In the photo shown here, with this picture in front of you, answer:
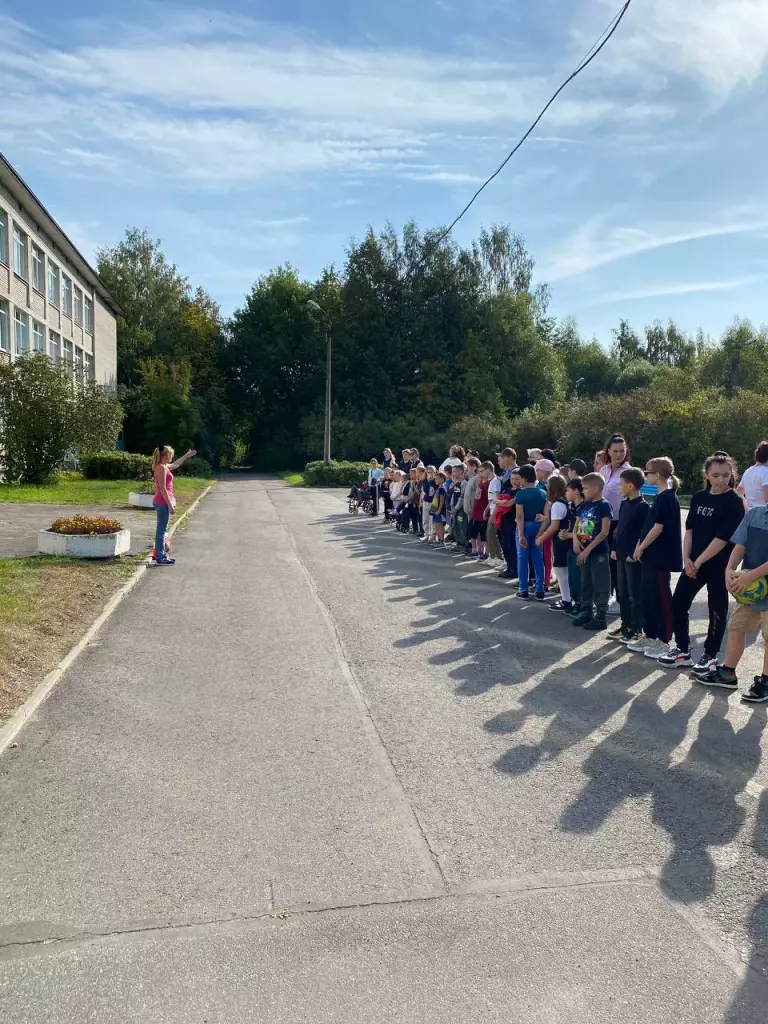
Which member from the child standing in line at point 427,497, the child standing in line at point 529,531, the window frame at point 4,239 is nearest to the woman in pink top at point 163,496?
the child standing in line at point 529,531

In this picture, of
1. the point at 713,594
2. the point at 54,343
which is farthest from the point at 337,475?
the point at 713,594

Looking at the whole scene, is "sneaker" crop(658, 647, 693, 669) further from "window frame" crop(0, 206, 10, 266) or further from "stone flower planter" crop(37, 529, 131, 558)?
"window frame" crop(0, 206, 10, 266)

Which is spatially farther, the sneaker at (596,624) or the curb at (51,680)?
the sneaker at (596,624)

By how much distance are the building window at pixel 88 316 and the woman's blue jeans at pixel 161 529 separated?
37577mm

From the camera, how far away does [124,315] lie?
6191 cm

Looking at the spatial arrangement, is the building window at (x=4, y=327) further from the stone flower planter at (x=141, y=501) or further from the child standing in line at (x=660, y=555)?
the child standing in line at (x=660, y=555)

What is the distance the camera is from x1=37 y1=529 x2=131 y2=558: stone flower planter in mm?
11812

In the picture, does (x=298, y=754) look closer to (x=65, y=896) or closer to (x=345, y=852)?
(x=345, y=852)

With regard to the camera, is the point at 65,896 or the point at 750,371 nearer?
the point at 65,896

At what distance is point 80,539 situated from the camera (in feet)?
38.8

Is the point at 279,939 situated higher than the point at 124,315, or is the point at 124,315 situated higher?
the point at 124,315

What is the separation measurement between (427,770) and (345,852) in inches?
42.2

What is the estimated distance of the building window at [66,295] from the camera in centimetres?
3988

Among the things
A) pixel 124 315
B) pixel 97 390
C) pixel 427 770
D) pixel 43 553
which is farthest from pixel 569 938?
pixel 124 315
